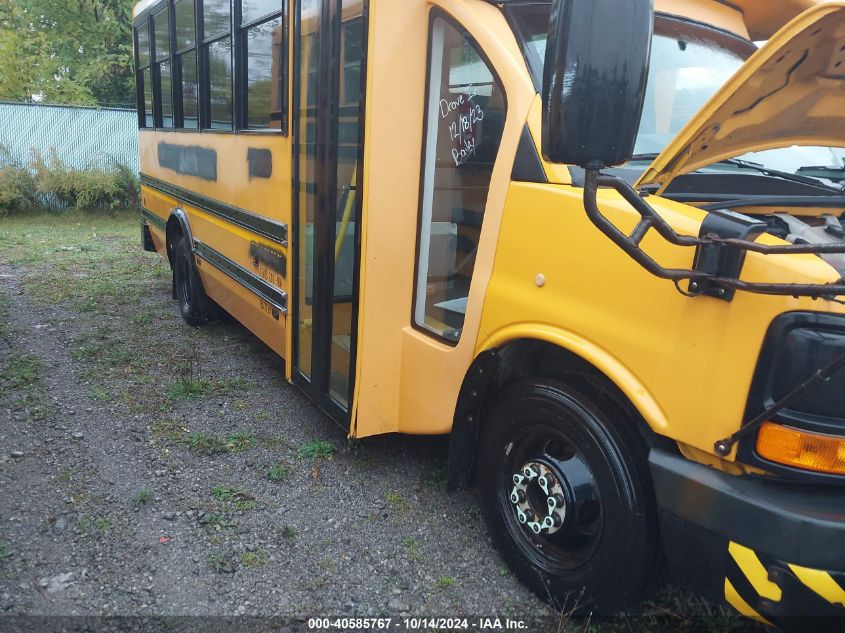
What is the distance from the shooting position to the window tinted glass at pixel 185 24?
5.37 m

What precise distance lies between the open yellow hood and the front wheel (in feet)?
2.82

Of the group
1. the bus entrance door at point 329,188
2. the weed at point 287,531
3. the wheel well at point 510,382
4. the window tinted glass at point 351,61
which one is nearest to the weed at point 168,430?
the bus entrance door at point 329,188

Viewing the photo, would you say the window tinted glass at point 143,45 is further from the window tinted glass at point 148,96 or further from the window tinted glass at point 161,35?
the window tinted glass at point 161,35

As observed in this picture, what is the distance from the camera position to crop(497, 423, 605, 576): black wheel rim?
2.46m

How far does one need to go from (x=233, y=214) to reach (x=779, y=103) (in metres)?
3.63

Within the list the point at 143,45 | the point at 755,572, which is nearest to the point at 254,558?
the point at 755,572

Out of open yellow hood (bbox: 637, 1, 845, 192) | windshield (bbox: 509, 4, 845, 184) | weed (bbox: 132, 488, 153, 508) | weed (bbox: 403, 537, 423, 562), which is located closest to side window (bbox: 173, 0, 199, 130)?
weed (bbox: 132, 488, 153, 508)

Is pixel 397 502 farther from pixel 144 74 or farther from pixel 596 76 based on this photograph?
pixel 144 74

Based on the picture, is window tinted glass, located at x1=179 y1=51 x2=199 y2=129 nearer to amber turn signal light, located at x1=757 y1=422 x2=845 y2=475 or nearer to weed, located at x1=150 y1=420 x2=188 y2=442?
weed, located at x1=150 y1=420 x2=188 y2=442

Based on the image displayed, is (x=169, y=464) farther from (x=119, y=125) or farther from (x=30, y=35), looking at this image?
(x=30, y=35)

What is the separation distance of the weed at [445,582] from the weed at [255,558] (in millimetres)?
741

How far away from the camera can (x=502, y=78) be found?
8.75 feet

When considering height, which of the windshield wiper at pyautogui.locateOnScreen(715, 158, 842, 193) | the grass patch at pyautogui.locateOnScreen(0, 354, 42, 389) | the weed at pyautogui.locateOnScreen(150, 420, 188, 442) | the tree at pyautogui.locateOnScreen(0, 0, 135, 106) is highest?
the tree at pyautogui.locateOnScreen(0, 0, 135, 106)

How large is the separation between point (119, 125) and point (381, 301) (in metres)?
14.0
